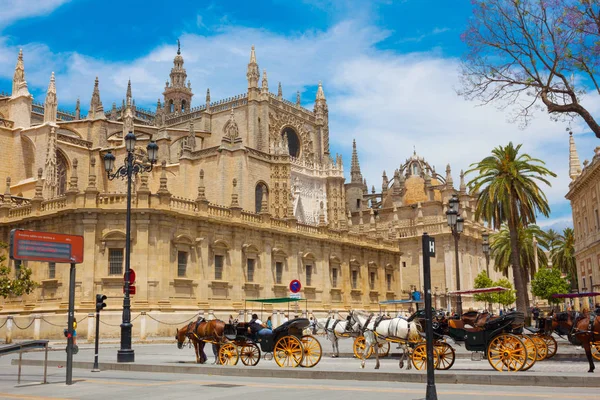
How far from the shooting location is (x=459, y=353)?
20.2m

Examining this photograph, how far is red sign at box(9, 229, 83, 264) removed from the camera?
480 inches

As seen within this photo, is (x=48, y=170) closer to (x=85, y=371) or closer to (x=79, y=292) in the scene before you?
(x=79, y=292)

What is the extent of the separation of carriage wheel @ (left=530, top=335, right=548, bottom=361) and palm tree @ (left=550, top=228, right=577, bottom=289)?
51895 mm

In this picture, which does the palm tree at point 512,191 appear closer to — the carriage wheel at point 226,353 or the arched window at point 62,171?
the carriage wheel at point 226,353

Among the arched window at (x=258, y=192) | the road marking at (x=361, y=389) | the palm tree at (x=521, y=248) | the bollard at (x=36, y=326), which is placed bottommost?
the road marking at (x=361, y=389)

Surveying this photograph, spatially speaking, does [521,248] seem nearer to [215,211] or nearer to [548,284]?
[548,284]

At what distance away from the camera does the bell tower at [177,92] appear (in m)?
82.8

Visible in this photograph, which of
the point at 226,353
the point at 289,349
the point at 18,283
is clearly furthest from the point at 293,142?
the point at 289,349

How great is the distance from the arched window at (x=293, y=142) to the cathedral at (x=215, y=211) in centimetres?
16

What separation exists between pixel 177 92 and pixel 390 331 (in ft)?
236

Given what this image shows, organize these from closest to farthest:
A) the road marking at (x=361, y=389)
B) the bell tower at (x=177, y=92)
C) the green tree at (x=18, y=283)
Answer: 1. the road marking at (x=361, y=389)
2. the green tree at (x=18, y=283)
3. the bell tower at (x=177, y=92)

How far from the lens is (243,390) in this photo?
1166 centimetres

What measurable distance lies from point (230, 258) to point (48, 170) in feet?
55.4

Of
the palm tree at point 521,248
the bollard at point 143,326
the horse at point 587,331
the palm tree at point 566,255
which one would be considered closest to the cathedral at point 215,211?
the bollard at point 143,326
